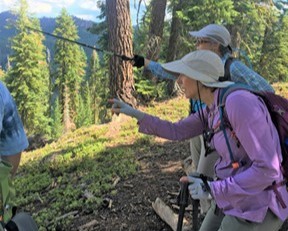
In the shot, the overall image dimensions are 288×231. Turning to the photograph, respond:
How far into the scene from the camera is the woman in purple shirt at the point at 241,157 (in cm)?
240

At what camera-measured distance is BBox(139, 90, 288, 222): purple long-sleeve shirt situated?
2396 millimetres

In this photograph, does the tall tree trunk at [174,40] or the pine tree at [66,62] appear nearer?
the tall tree trunk at [174,40]

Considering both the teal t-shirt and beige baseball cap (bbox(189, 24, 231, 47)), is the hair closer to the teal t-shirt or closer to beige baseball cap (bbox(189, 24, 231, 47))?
beige baseball cap (bbox(189, 24, 231, 47))

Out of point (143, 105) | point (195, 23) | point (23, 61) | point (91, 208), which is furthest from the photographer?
point (23, 61)

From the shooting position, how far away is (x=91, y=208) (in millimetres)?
6133

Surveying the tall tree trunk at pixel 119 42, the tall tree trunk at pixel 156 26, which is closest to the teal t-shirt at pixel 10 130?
the tall tree trunk at pixel 119 42

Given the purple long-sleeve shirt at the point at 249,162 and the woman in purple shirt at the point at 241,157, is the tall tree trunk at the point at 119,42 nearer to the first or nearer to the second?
the woman in purple shirt at the point at 241,157

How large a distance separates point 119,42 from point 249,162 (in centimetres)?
866

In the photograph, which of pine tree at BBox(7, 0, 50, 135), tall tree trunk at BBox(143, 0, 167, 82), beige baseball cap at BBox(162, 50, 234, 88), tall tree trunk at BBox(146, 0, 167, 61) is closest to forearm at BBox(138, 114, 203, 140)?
beige baseball cap at BBox(162, 50, 234, 88)

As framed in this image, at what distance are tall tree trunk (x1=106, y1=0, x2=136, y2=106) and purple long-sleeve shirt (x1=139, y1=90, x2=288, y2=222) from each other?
8231mm

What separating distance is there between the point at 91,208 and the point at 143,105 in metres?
7.55

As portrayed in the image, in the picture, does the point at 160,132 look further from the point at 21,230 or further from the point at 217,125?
the point at 21,230

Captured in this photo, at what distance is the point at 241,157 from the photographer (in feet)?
8.57

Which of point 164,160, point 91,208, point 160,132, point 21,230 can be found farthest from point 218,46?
point 164,160
